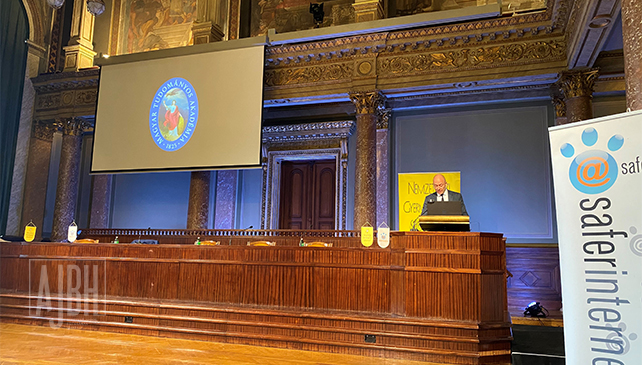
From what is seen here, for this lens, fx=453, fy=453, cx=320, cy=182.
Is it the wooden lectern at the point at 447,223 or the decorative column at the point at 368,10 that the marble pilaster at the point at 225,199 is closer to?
the decorative column at the point at 368,10

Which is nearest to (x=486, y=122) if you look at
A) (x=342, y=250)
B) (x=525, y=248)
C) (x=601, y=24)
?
(x=525, y=248)

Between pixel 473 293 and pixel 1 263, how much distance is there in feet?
19.4

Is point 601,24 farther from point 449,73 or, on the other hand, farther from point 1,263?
point 1,263

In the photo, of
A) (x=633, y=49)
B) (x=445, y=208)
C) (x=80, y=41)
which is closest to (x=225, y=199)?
(x=80, y=41)

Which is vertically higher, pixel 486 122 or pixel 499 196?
pixel 486 122

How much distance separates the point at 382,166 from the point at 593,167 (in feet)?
23.9

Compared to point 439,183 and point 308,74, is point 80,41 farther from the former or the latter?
point 439,183

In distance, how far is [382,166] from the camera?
9133 mm

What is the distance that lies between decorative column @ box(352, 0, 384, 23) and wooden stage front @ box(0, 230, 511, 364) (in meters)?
5.10

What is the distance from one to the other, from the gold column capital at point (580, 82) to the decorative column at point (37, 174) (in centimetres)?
1102

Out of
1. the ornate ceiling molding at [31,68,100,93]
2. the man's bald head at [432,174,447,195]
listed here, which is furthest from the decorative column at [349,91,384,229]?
the ornate ceiling molding at [31,68,100,93]

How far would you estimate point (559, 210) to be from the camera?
1956mm

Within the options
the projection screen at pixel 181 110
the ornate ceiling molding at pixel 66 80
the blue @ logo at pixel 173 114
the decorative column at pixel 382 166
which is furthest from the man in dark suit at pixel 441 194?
the ornate ceiling molding at pixel 66 80

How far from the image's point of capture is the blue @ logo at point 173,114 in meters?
8.82
